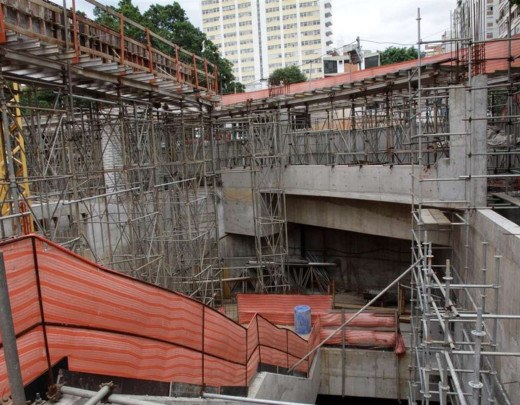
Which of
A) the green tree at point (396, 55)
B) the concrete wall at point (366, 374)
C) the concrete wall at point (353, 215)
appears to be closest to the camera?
the concrete wall at point (366, 374)

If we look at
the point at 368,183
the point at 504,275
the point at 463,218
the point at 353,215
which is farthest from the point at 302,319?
the point at 504,275

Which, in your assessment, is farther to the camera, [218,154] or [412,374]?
[218,154]

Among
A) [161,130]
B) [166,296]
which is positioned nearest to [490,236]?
[166,296]

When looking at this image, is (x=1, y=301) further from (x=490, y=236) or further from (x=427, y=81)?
(x=427, y=81)

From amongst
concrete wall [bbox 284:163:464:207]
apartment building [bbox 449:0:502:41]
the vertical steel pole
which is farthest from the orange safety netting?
apartment building [bbox 449:0:502:41]

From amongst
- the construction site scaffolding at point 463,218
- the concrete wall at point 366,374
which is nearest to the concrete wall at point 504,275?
the construction site scaffolding at point 463,218

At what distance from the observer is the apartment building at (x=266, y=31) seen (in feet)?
309

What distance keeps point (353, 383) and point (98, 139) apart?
9984 mm

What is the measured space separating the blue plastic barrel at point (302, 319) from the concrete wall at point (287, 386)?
0.81 m

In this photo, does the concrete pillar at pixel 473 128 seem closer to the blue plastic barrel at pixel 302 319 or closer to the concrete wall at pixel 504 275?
the concrete wall at pixel 504 275

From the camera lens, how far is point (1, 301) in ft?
8.01

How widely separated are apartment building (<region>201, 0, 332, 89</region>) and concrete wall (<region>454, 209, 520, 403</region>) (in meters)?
90.8

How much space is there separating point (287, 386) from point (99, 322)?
22.8ft

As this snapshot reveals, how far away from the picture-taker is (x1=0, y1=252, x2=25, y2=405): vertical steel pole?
95.9 inches
